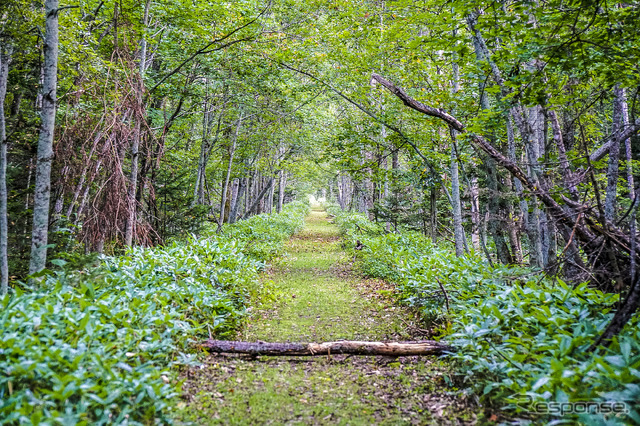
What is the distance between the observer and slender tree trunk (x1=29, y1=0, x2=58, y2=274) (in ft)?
14.8

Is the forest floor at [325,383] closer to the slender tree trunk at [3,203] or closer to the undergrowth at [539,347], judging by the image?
the undergrowth at [539,347]

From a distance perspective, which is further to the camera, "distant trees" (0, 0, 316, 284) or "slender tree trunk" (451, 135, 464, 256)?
"slender tree trunk" (451, 135, 464, 256)

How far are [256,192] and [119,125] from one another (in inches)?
787

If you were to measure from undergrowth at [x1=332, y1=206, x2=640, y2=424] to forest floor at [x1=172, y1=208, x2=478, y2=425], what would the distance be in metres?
0.45

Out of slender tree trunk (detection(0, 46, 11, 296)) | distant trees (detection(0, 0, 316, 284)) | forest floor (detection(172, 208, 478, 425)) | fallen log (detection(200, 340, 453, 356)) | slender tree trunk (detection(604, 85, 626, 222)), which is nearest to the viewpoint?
forest floor (detection(172, 208, 478, 425))

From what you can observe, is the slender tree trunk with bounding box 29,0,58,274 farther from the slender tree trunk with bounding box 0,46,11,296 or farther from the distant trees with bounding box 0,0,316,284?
the slender tree trunk with bounding box 0,46,11,296

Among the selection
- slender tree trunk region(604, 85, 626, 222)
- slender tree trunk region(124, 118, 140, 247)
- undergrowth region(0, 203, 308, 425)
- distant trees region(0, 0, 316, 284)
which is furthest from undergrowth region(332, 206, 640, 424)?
slender tree trunk region(124, 118, 140, 247)

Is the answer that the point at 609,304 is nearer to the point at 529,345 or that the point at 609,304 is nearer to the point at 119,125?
the point at 529,345

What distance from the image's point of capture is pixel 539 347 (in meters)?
3.16

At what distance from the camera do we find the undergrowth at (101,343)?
253 cm

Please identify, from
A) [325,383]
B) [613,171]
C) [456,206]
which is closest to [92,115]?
[325,383]

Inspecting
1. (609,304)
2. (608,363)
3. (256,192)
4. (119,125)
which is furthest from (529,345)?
(256,192)

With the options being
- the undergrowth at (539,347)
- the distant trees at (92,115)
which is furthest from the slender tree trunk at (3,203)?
the undergrowth at (539,347)

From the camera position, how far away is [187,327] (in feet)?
13.2
